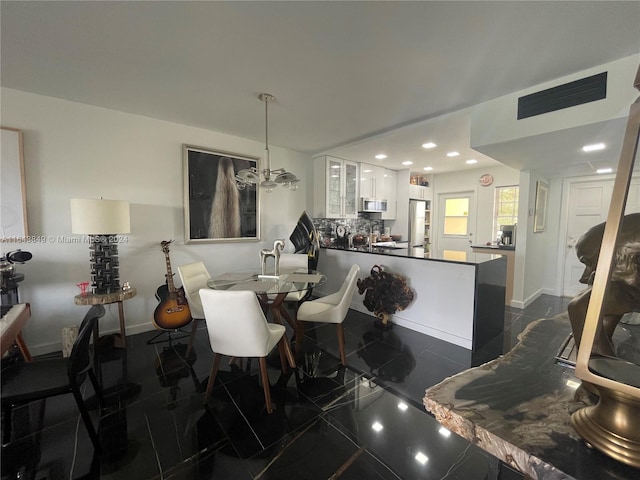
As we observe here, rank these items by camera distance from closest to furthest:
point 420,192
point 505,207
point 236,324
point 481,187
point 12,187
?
point 236,324 → point 12,187 → point 505,207 → point 481,187 → point 420,192

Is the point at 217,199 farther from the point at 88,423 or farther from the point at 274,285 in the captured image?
the point at 88,423

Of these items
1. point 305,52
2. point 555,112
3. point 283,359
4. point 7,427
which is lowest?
point 7,427

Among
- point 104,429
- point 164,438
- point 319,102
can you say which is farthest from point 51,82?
point 164,438

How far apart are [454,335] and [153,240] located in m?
3.72

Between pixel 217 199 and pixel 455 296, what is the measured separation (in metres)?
3.26

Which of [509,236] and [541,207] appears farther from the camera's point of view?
[509,236]

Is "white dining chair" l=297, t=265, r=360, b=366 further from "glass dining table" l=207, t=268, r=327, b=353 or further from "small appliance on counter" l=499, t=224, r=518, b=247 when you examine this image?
"small appliance on counter" l=499, t=224, r=518, b=247

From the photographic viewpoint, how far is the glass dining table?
2283 millimetres

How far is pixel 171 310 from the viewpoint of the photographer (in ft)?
9.18

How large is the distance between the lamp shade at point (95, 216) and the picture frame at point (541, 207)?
548cm

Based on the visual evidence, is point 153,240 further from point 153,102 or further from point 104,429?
point 104,429

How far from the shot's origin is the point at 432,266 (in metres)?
3.03

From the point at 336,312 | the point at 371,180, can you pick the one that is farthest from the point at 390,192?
the point at 336,312

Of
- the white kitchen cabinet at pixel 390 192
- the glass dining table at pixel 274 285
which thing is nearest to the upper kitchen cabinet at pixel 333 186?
the white kitchen cabinet at pixel 390 192
